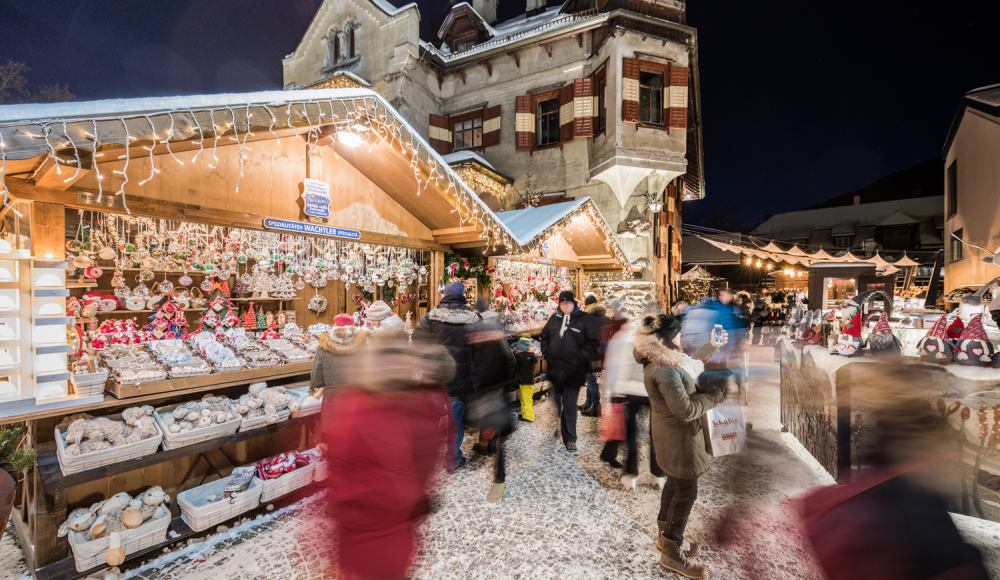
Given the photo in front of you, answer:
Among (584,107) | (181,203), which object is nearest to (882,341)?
(181,203)

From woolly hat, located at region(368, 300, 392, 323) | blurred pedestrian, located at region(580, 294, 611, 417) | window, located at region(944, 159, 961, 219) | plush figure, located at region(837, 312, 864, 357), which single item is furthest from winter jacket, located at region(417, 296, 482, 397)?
window, located at region(944, 159, 961, 219)

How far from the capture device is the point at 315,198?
4.70 meters

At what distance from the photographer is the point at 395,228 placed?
222 inches

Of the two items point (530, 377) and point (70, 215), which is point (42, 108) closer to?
point (70, 215)

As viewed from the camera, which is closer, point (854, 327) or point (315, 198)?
point (854, 327)

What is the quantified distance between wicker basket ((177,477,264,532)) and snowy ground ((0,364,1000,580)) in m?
0.14

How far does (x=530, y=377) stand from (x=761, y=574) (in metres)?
3.44

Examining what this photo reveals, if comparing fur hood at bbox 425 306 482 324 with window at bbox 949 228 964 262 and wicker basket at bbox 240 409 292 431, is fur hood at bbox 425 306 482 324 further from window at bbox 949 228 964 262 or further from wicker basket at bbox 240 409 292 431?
window at bbox 949 228 964 262

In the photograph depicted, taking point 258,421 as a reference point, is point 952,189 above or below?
above

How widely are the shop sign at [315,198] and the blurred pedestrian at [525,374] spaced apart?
3.25m

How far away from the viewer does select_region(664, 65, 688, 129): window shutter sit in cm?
1232

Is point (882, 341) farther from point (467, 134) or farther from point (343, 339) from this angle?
point (467, 134)

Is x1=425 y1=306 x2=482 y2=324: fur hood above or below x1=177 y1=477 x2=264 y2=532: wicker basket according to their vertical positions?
above

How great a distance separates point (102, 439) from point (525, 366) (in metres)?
4.41
